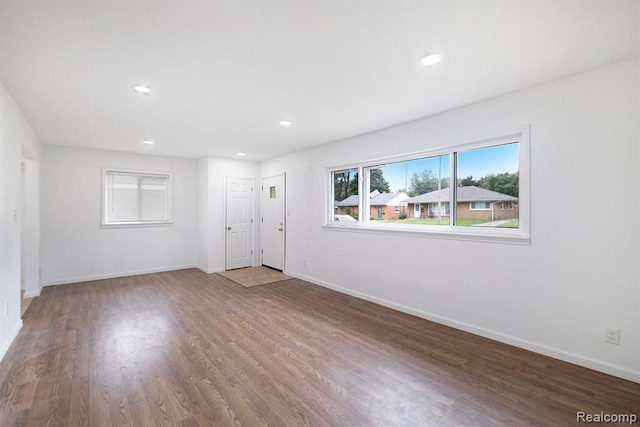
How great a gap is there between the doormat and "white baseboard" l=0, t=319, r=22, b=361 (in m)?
2.68

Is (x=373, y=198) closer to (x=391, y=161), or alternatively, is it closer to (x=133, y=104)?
(x=391, y=161)

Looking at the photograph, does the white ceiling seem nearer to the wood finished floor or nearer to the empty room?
the empty room

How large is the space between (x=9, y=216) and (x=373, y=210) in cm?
413

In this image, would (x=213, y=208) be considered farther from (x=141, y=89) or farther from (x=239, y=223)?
(x=141, y=89)

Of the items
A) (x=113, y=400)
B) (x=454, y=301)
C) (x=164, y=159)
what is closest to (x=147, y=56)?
(x=113, y=400)

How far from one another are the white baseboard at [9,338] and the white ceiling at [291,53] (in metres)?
2.32

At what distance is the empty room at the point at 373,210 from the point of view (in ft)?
5.91

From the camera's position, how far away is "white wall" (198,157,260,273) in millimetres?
5902

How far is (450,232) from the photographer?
3.21 m

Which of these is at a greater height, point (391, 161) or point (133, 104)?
point (133, 104)

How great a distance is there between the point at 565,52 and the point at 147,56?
303 cm

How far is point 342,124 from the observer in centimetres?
374

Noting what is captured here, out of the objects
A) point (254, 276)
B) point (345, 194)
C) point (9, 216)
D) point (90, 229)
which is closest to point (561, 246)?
point (345, 194)

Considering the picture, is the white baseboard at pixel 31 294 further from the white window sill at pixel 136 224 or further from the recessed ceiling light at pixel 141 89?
the recessed ceiling light at pixel 141 89
